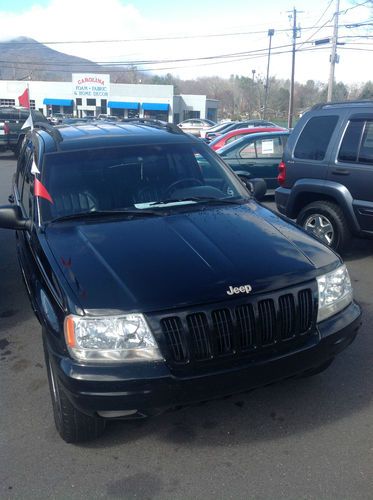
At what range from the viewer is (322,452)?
304 centimetres

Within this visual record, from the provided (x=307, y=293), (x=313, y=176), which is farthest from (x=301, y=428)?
(x=313, y=176)

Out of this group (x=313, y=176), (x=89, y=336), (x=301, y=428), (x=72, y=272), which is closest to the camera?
(x=89, y=336)

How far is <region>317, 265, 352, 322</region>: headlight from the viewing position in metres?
3.16

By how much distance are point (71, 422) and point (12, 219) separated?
168cm

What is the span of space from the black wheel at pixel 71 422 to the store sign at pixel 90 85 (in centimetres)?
6397

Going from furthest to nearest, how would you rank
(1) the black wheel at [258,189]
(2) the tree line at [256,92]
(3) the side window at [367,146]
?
(2) the tree line at [256,92] < (3) the side window at [367,146] < (1) the black wheel at [258,189]

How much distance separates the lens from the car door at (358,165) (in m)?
6.24

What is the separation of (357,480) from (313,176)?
4.69 m

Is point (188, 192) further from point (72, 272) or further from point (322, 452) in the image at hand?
point (322, 452)

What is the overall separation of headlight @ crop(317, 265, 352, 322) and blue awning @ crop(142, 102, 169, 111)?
207 ft

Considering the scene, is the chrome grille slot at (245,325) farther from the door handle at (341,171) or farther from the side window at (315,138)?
the side window at (315,138)

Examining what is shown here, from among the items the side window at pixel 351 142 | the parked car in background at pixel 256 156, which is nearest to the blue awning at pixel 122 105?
the parked car in background at pixel 256 156

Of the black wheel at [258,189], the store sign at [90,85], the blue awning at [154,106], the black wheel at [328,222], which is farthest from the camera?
the blue awning at [154,106]

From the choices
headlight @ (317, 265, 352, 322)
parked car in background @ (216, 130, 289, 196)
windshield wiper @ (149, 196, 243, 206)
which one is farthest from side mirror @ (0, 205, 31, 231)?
parked car in background @ (216, 130, 289, 196)
